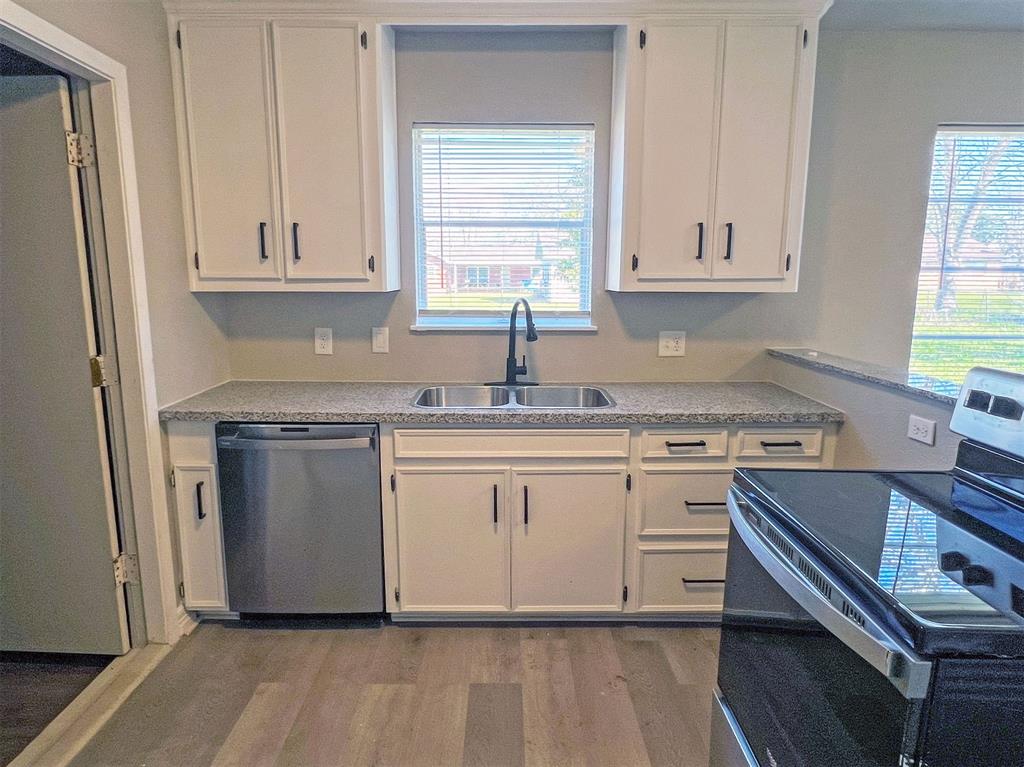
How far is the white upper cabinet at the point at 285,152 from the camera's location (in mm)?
2219

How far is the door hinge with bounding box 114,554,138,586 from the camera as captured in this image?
2104 millimetres

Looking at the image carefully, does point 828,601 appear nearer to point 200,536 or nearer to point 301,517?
point 301,517

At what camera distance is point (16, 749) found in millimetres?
1739

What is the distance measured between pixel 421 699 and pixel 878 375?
6.23 feet

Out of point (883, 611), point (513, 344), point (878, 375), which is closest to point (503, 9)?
point (513, 344)

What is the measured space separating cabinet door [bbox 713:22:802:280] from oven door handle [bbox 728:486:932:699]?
141cm

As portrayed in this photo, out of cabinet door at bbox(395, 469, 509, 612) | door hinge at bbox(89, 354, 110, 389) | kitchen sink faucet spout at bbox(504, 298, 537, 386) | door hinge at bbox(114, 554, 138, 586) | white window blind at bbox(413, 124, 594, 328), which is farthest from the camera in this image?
white window blind at bbox(413, 124, 594, 328)

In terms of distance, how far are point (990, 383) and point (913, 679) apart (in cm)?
85

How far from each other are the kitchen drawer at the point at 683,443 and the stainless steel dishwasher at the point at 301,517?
1034 mm

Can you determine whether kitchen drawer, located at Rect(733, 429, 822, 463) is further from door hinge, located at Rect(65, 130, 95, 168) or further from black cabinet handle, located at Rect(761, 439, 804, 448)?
door hinge, located at Rect(65, 130, 95, 168)

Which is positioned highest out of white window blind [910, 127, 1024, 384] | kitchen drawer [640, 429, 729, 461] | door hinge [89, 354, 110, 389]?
white window blind [910, 127, 1024, 384]

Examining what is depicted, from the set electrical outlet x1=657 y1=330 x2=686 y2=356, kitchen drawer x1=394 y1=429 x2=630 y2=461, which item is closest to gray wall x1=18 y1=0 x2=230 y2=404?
kitchen drawer x1=394 y1=429 x2=630 y2=461

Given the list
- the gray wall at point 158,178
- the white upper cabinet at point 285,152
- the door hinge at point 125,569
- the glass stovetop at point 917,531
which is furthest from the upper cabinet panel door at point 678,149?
the door hinge at point 125,569

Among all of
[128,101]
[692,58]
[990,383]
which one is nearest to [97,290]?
[128,101]
